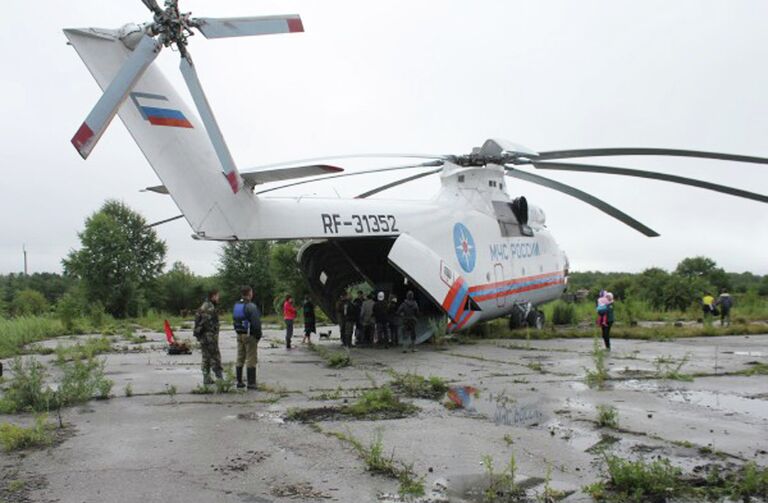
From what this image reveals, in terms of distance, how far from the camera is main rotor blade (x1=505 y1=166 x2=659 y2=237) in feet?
52.1

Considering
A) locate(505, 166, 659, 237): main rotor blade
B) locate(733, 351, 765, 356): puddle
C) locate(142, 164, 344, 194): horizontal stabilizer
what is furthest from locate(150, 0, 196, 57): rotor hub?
locate(733, 351, 765, 356): puddle

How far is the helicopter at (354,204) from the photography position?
413 inches

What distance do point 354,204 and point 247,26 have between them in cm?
637

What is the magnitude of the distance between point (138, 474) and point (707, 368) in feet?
33.7

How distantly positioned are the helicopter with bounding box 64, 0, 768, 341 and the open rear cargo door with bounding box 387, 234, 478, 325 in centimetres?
3

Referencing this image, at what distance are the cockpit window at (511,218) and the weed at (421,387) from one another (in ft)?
32.2

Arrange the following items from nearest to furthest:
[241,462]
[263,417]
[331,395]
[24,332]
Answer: [241,462] → [263,417] → [331,395] → [24,332]

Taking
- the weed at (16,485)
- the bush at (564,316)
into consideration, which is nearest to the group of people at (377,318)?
the bush at (564,316)

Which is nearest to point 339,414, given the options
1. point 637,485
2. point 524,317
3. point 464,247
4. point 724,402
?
point 637,485

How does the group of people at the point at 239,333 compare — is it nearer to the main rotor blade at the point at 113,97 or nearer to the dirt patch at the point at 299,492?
the main rotor blade at the point at 113,97

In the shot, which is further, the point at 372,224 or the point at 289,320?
the point at 289,320

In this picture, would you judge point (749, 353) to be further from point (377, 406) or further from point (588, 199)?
point (377, 406)

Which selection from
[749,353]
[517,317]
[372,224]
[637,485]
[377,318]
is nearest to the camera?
[637,485]

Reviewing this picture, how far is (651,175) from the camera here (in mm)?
14609
